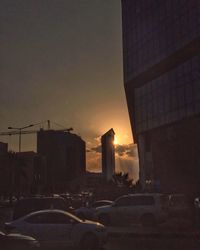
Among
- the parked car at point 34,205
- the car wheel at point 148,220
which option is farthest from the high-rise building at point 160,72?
the parked car at point 34,205

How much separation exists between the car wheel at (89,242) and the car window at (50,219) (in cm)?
89

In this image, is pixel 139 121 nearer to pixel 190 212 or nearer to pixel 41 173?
pixel 190 212

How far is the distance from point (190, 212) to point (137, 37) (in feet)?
187

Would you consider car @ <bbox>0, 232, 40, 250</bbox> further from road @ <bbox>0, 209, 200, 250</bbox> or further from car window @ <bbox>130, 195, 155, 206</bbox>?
car window @ <bbox>130, 195, 155, 206</bbox>

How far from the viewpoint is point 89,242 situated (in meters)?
18.6

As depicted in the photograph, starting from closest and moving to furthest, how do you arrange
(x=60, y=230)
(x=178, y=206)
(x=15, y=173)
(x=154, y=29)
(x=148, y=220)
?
(x=60, y=230) < (x=148, y=220) < (x=178, y=206) < (x=154, y=29) < (x=15, y=173)

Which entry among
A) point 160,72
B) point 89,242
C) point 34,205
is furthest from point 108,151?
point 89,242

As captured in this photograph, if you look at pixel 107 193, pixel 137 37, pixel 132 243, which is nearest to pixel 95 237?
→ pixel 132 243

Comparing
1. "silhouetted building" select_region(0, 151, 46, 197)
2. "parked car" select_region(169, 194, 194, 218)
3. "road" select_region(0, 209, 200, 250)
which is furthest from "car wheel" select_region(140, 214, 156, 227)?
"silhouetted building" select_region(0, 151, 46, 197)

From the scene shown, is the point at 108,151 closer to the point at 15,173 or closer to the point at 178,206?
the point at 15,173

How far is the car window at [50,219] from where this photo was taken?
18594 millimetres

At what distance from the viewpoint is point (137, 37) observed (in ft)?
278

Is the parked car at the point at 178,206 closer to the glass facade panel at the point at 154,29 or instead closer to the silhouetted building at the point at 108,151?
the glass facade panel at the point at 154,29

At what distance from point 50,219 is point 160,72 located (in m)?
64.0
